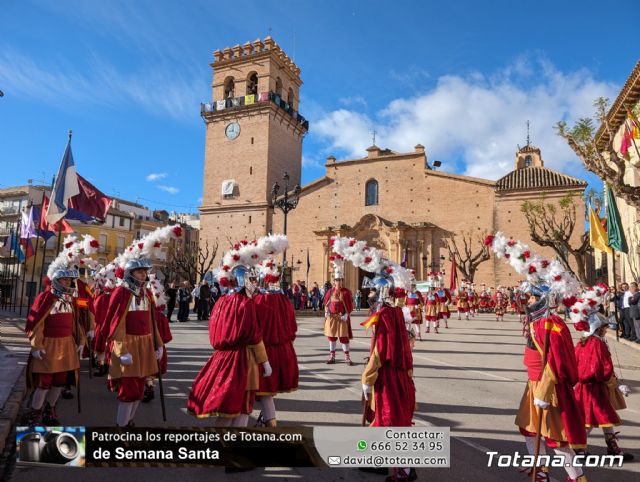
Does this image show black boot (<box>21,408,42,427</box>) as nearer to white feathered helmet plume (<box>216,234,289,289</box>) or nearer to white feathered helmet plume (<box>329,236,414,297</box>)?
white feathered helmet plume (<box>216,234,289,289</box>)

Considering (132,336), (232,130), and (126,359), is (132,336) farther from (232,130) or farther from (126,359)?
(232,130)

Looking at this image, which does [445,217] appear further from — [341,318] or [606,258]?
[341,318]

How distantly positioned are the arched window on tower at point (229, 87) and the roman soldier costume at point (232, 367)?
126ft

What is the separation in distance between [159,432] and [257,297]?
8.04 ft

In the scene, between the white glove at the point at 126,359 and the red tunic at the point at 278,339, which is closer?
the white glove at the point at 126,359

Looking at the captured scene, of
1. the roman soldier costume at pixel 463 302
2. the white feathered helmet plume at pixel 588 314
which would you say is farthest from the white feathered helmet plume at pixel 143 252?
the roman soldier costume at pixel 463 302

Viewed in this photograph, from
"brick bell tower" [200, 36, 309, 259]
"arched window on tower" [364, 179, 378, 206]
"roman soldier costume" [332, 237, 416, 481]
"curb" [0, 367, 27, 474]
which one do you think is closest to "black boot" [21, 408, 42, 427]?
"curb" [0, 367, 27, 474]

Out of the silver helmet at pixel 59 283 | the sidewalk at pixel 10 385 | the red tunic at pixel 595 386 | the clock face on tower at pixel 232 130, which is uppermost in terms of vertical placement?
the clock face on tower at pixel 232 130

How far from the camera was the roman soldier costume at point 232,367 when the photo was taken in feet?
14.0

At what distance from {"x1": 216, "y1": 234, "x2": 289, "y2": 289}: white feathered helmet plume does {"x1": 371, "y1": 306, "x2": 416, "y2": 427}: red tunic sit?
59.5 inches

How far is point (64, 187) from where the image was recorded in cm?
1336

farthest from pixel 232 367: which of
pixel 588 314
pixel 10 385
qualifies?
pixel 10 385

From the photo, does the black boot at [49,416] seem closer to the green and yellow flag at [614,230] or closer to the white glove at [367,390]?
the white glove at [367,390]

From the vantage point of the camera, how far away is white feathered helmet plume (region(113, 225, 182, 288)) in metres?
5.15
